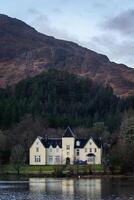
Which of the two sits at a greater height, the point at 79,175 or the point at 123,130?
the point at 123,130

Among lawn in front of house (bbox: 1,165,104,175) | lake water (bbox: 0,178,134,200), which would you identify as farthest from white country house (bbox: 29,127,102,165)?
lake water (bbox: 0,178,134,200)

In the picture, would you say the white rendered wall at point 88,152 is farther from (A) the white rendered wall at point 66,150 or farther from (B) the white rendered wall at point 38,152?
(B) the white rendered wall at point 38,152

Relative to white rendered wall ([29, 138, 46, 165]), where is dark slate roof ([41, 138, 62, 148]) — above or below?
above

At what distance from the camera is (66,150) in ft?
492

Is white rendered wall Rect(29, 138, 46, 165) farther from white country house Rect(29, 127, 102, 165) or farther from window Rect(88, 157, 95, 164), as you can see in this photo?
window Rect(88, 157, 95, 164)

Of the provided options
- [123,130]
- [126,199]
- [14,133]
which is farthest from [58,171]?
[126,199]

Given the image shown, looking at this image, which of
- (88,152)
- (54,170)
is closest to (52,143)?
(88,152)

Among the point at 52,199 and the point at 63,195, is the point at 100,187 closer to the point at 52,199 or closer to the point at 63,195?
the point at 63,195

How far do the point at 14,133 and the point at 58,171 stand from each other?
4547 cm

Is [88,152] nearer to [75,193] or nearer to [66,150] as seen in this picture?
[66,150]

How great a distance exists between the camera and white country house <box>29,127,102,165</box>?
488 feet

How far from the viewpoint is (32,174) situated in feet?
396

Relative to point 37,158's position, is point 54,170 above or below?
below

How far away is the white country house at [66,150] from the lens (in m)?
149
